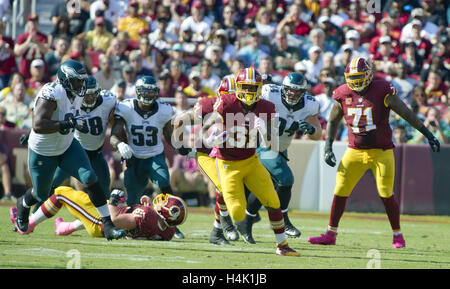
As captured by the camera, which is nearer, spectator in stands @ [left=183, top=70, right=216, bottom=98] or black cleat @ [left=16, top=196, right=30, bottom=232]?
black cleat @ [left=16, top=196, right=30, bottom=232]

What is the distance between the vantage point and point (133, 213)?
684 centimetres

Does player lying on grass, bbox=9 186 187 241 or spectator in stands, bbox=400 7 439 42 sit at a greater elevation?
spectator in stands, bbox=400 7 439 42

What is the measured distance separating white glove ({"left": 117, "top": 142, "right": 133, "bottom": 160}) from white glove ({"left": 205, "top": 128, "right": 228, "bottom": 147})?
1126 millimetres

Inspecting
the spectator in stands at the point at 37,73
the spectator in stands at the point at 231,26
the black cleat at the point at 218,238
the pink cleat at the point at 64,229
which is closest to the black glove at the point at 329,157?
the black cleat at the point at 218,238

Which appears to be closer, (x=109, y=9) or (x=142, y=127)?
(x=142, y=127)

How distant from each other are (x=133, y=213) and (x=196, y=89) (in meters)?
5.17

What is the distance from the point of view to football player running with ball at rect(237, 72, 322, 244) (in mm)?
7672

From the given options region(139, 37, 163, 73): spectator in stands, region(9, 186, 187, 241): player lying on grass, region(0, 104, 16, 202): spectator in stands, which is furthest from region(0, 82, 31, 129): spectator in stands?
region(9, 186, 187, 241): player lying on grass

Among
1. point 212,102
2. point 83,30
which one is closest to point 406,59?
point 83,30

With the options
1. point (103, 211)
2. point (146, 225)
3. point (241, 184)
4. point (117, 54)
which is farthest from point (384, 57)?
point (103, 211)

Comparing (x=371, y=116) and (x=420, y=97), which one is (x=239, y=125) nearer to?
(x=371, y=116)

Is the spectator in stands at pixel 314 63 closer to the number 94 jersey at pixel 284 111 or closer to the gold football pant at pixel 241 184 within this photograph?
the number 94 jersey at pixel 284 111

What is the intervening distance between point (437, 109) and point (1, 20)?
24.1ft

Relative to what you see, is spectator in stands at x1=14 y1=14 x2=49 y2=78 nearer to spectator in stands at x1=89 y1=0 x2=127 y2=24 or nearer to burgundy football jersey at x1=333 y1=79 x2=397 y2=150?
spectator in stands at x1=89 y1=0 x2=127 y2=24
